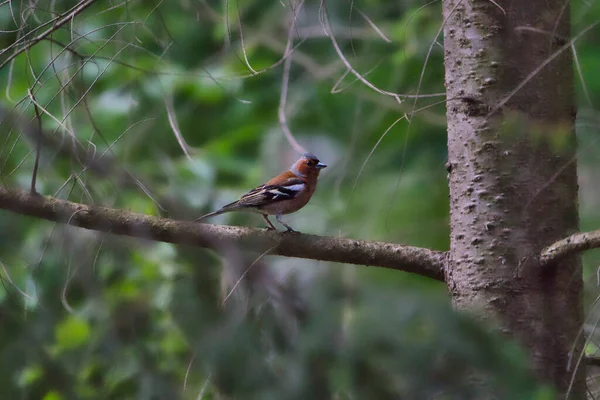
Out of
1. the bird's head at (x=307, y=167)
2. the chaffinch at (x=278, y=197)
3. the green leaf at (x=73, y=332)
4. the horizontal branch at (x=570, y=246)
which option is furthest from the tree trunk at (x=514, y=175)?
the bird's head at (x=307, y=167)

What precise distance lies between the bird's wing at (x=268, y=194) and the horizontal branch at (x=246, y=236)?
1.86 m

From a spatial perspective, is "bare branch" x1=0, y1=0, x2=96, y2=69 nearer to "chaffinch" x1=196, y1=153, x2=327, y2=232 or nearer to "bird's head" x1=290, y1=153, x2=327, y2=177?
"chaffinch" x1=196, y1=153, x2=327, y2=232

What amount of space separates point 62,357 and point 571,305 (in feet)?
4.98

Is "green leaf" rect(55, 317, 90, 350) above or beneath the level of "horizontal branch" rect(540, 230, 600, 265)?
beneath

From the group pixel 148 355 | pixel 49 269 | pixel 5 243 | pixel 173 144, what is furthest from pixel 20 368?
pixel 173 144

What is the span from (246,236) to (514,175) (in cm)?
93

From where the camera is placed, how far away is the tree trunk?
2539 mm

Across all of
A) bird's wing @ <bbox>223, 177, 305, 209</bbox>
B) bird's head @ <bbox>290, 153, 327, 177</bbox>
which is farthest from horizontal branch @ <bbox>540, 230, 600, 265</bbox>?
bird's head @ <bbox>290, 153, 327, 177</bbox>

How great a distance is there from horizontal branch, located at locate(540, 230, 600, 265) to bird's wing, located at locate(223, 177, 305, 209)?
2579 mm

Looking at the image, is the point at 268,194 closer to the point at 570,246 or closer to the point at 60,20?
the point at 60,20

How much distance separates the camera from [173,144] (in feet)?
18.2

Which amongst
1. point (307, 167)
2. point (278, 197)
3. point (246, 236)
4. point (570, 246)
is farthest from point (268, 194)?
point (570, 246)

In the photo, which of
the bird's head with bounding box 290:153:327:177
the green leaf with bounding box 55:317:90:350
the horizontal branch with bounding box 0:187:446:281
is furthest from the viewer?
the bird's head with bounding box 290:153:327:177

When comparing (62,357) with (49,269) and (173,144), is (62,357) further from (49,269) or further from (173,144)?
(173,144)
